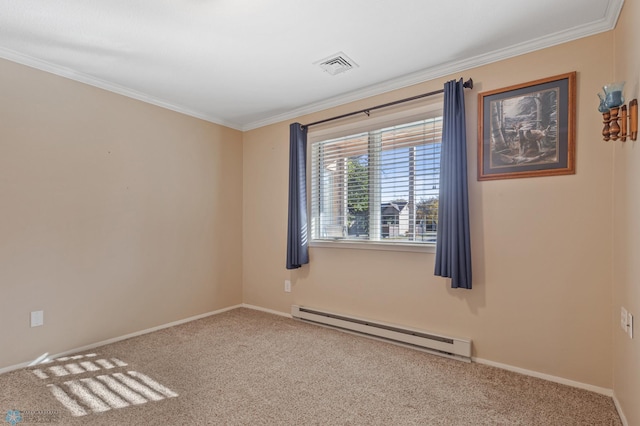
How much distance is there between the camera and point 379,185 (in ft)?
10.4

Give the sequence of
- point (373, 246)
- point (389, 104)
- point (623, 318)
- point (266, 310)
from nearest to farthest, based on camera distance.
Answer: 1. point (623, 318)
2. point (389, 104)
3. point (373, 246)
4. point (266, 310)

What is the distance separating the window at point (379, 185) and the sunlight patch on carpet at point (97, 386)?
2039mm

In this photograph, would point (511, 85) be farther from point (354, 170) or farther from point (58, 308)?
point (58, 308)

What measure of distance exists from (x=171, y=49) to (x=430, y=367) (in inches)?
123

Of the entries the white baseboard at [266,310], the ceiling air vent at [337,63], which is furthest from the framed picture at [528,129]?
the white baseboard at [266,310]

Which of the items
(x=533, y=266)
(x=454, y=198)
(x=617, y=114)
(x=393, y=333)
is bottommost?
(x=393, y=333)

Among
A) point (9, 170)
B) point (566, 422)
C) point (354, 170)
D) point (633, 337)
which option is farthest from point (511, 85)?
point (9, 170)

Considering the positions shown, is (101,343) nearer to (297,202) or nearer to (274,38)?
(297,202)

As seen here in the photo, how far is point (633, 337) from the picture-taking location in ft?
5.28

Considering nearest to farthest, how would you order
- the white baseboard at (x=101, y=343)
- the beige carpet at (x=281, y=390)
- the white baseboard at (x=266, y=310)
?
the beige carpet at (x=281, y=390) < the white baseboard at (x=101, y=343) < the white baseboard at (x=266, y=310)

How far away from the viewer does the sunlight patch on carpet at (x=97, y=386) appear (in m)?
1.97

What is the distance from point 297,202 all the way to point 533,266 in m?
2.24

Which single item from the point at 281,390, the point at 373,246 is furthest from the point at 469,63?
the point at 281,390

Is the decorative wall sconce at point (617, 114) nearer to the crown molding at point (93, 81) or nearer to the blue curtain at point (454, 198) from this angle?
the blue curtain at point (454, 198)
